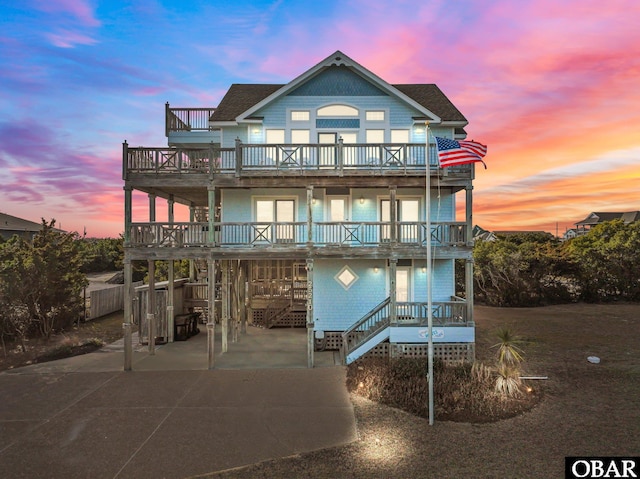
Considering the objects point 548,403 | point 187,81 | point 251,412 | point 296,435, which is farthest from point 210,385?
point 187,81

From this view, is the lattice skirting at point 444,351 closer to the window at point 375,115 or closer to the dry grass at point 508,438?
the dry grass at point 508,438

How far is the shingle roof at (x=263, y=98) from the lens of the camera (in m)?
17.6

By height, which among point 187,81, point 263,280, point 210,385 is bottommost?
point 210,385

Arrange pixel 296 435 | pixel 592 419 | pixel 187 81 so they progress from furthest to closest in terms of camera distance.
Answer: pixel 187 81, pixel 592 419, pixel 296 435

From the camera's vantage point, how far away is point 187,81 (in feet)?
90.3

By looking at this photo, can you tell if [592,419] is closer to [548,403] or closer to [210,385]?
[548,403]

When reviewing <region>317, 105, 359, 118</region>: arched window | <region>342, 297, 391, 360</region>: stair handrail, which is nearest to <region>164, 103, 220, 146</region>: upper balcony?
<region>317, 105, 359, 118</region>: arched window


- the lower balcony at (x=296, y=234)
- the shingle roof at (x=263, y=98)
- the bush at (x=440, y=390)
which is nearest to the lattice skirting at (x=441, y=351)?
the bush at (x=440, y=390)

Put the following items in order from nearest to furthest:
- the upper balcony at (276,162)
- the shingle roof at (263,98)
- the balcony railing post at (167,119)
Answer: the upper balcony at (276,162) → the shingle roof at (263,98) → the balcony railing post at (167,119)

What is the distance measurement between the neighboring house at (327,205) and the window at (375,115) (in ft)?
0.17

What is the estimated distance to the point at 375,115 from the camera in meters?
17.4

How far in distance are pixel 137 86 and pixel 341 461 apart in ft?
78.8

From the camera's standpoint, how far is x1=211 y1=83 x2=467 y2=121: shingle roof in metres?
17.6

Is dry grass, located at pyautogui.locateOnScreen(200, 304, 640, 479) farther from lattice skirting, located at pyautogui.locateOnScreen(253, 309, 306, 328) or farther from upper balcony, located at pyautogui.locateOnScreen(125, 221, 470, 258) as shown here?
lattice skirting, located at pyautogui.locateOnScreen(253, 309, 306, 328)
